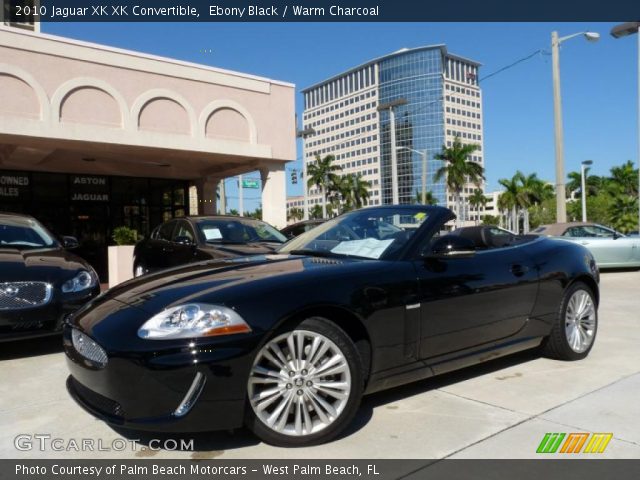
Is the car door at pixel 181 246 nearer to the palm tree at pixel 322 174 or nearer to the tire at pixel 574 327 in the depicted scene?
the tire at pixel 574 327

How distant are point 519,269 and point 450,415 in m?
1.39

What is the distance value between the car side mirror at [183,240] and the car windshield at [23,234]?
179 centimetres

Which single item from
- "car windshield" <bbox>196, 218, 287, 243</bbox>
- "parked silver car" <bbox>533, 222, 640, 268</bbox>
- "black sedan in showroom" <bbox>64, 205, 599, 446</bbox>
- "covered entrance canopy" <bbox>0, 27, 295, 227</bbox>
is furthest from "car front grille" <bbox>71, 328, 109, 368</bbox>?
"parked silver car" <bbox>533, 222, 640, 268</bbox>

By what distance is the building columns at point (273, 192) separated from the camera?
13477 millimetres

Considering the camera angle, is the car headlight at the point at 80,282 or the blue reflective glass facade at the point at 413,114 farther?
the blue reflective glass facade at the point at 413,114

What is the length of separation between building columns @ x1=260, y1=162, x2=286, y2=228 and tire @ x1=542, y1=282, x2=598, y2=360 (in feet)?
30.8

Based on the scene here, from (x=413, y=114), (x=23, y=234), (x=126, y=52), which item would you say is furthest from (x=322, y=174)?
(x=23, y=234)

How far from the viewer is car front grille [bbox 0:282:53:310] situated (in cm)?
470

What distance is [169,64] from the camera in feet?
39.4

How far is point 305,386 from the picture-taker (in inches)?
113

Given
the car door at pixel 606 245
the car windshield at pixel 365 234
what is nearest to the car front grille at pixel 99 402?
the car windshield at pixel 365 234
